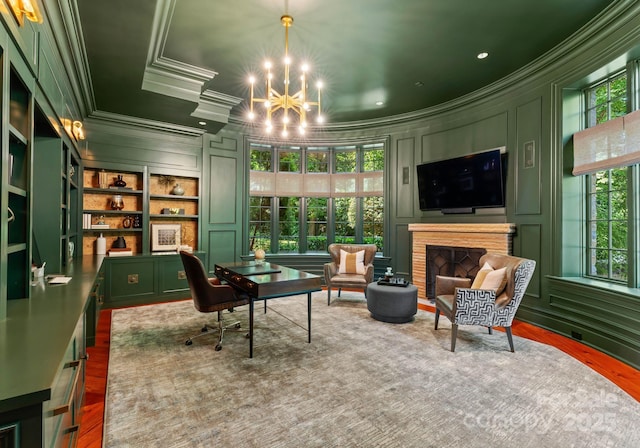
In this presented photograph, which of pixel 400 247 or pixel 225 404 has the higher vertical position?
pixel 400 247

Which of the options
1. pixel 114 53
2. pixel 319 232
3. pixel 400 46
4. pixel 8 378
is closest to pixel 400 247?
pixel 319 232

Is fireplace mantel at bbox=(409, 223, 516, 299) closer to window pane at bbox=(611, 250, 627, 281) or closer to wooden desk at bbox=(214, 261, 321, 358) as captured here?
window pane at bbox=(611, 250, 627, 281)

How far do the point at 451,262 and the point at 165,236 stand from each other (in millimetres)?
4740

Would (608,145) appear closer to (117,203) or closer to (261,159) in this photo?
(261,159)

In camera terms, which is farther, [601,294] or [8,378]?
[601,294]

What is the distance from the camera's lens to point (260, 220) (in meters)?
6.41

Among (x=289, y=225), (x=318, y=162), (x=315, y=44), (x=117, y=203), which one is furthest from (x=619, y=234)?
(x=117, y=203)

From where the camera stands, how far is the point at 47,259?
2893 mm

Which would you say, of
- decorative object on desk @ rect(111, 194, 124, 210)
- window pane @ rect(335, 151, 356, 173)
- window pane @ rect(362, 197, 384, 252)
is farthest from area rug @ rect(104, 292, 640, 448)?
window pane @ rect(335, 151, 356, 173)

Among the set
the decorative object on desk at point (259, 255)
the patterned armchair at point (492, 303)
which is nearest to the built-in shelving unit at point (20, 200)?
the decorative object on desk at point (259, 255)

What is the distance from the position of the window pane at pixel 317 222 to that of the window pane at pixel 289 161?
0.71 metres

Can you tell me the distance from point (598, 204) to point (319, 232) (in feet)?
14.3

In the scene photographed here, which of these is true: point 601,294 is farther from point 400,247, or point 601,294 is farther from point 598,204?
→ point 400,247

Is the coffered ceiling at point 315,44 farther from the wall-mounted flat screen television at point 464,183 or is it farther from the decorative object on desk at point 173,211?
the decorative object on desk at point 173,211
